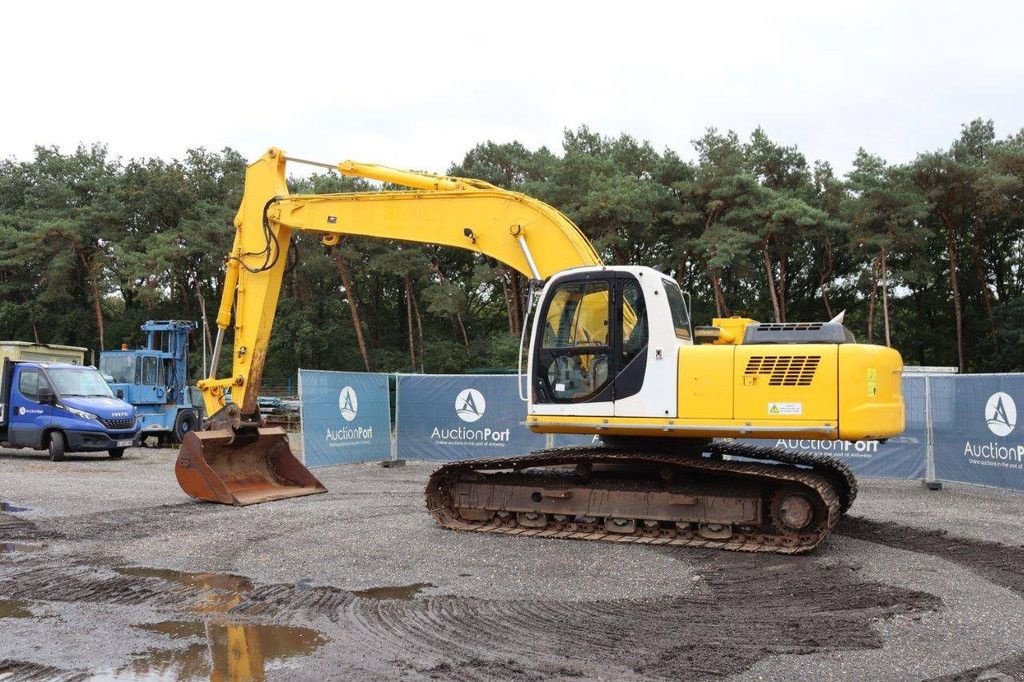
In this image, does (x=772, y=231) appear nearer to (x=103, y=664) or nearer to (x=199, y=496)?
(x=199, y=496)

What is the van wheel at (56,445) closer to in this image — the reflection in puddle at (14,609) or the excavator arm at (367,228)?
the excavator arm at (367,228)

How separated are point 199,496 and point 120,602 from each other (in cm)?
485

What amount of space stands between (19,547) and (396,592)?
4243mm

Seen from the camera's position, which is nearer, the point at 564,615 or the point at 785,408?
the point at 564,615

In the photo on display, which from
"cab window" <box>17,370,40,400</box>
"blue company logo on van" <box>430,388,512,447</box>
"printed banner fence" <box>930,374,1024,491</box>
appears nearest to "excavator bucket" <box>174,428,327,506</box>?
"blue company logo on van" <box>430,388,512,447</box>

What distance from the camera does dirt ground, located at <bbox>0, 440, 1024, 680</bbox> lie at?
5.25 m

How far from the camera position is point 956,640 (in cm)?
571

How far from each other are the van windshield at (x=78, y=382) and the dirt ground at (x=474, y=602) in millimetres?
9391

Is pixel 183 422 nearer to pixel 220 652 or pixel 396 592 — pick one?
pixel 396 592

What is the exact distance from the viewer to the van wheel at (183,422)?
24094mm

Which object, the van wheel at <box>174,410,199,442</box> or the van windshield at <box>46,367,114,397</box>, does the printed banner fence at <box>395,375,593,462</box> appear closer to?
the van windshield at <box>46,367,114,397</box>

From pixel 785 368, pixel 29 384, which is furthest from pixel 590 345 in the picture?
pixel 29 384

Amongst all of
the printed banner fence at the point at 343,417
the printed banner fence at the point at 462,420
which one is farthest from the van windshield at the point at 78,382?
the printed banner fence at the point at 462,420

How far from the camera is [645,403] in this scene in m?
8.70
